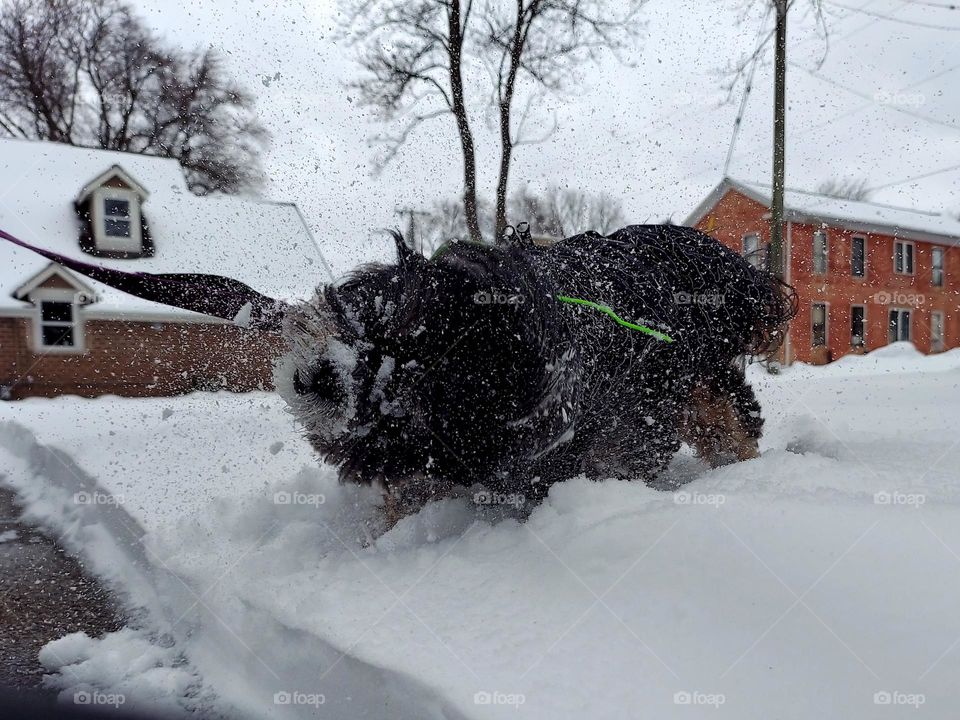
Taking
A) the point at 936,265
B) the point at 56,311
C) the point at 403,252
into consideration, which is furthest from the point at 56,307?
the point at 936,265

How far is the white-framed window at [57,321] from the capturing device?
14.2 metres

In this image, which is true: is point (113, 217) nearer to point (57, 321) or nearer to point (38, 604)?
point (57, 321)

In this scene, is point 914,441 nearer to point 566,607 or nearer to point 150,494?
point 566,607

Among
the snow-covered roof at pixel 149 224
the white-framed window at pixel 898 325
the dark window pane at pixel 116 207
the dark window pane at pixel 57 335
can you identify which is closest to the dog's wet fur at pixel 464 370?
the snow-covered roof at pixel 149 224

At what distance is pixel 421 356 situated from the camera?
7.05ft

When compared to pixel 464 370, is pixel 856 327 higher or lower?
lower

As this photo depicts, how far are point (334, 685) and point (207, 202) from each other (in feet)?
54.7

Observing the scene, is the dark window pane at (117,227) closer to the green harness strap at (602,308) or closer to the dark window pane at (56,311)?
the dark window pane at (56,311)

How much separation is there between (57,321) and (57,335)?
0.32 metres

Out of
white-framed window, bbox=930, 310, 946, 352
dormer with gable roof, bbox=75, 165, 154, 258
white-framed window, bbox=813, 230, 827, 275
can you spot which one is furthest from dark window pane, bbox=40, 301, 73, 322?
white-framed window, bbox=930, 310, 946, 352

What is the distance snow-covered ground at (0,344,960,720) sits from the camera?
152cm

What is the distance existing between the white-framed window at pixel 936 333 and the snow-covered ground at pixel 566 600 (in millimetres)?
20256

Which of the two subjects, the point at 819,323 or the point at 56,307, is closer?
the point at 56,307

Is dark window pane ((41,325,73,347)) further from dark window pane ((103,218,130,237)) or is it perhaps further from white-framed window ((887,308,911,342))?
white-framed window ((887,308,911,342))
